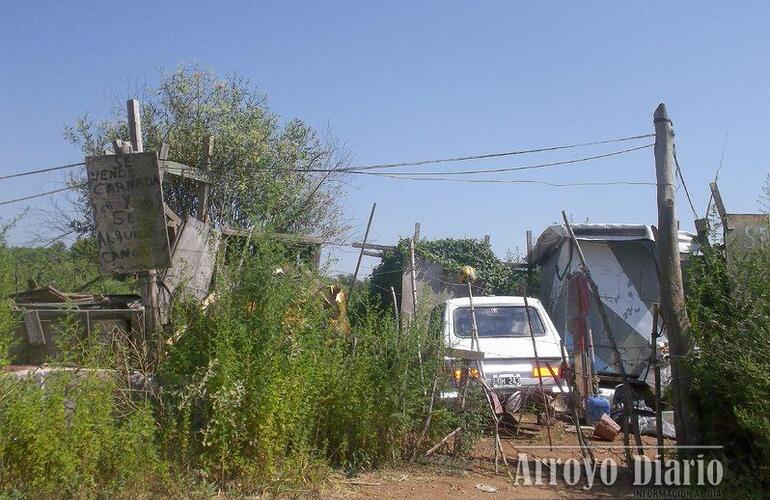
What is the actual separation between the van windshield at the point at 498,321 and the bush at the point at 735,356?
3116mm

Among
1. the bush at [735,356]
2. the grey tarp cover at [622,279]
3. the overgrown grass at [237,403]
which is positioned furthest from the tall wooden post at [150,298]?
the grey tarp cover at [622,279]

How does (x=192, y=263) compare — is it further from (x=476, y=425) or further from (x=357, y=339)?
(x=476, y=425)

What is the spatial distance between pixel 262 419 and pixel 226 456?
1.43 feet

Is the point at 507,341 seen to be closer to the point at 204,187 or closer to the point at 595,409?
the point at 595,409

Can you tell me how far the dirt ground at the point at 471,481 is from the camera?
6387 mm

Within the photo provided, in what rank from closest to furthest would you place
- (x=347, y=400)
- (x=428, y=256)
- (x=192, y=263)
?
(x=347, y=400) < (x=192, y=263) < (x=428, y=256)

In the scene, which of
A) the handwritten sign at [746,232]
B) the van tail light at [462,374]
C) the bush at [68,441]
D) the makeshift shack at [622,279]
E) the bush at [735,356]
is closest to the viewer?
the bush at [68,441]

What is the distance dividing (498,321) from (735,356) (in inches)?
157

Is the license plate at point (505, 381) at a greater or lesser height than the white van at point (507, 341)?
lesser

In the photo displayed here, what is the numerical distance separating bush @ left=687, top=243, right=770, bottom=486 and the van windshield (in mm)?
3116

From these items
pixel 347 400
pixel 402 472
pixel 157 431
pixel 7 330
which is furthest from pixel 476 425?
pixel 7 330

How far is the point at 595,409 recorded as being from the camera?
8.62 metres

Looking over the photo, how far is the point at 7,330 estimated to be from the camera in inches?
245

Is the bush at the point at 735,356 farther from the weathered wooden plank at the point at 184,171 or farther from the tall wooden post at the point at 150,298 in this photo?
the weathered wooden plank at the point at 184,171
